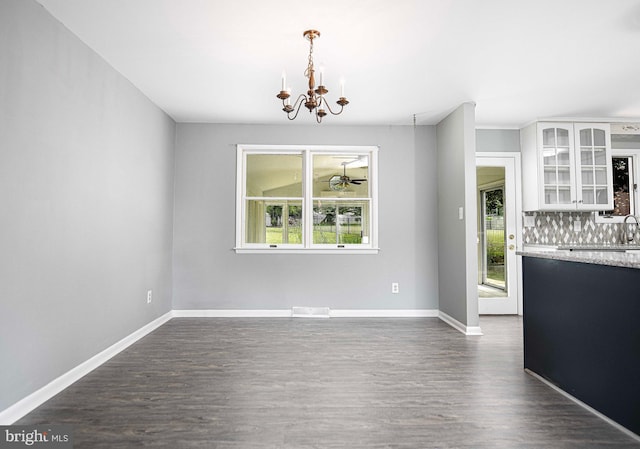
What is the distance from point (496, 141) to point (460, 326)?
2.52 metres

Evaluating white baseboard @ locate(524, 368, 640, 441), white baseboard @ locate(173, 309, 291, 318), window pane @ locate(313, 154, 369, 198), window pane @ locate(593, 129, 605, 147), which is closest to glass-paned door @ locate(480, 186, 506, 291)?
window pane @ locate(593, 129, 605, 147)

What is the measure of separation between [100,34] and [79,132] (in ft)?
2.39

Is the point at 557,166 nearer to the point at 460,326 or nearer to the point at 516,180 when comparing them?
the point at 516,180

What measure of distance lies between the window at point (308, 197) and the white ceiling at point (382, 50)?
2.41ft

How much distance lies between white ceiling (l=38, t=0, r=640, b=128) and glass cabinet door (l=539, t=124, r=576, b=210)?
1.31 ft

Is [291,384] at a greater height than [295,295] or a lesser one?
lesser

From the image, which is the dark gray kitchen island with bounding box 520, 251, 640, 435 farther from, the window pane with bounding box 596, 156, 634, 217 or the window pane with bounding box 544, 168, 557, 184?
the window pane with bounding box 596, 156, 634, 217

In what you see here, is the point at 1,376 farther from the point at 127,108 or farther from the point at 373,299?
the point at 373,299

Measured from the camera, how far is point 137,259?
11.6 feet

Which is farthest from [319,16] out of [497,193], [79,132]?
[497,193]

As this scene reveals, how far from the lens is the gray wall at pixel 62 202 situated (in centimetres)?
200

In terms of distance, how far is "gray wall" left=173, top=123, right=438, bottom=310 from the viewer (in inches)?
178

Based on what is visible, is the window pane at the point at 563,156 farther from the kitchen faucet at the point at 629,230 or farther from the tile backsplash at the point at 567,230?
the kitchen faucet at the point at 629,230

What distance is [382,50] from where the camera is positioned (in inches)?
110
